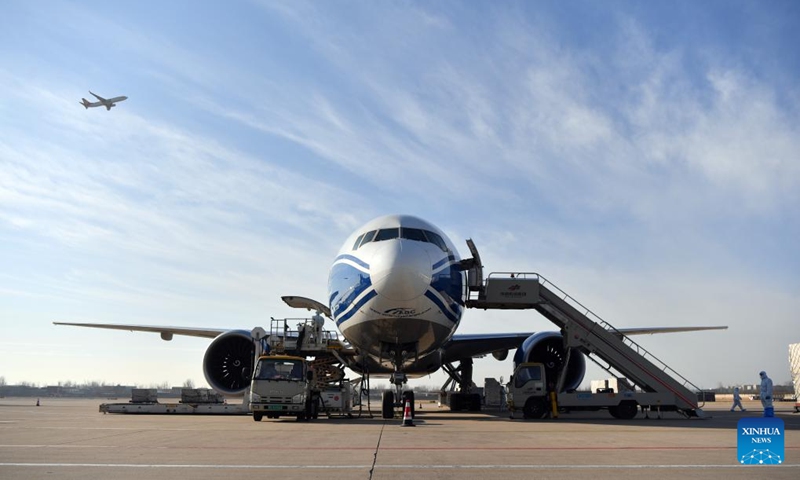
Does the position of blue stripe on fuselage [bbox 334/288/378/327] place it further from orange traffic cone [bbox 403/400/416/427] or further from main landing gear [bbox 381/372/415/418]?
orange traffic cone [bbox 403/400/416/427]

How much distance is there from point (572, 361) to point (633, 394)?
11.5 ft

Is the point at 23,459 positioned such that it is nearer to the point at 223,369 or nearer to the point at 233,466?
the point at 233,466

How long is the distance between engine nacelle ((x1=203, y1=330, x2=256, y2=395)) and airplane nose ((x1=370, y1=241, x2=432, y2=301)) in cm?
750

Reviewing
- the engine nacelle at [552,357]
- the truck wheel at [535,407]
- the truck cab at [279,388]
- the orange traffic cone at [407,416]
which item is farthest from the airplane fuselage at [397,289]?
the engine nacelle at [552,357]

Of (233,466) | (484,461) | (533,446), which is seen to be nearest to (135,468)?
(233,466)

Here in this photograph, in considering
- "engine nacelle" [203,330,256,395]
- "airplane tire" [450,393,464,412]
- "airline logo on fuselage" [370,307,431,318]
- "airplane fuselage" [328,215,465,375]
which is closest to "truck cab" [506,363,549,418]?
"airplane fuselage" [328,215,465,375]

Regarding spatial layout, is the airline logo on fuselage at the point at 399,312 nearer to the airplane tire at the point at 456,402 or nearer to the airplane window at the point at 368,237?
the airplane window at the point at 368,237

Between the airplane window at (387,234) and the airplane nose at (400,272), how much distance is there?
57 centimetres

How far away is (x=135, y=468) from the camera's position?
21.0 feet

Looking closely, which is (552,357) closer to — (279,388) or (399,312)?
(399,312)

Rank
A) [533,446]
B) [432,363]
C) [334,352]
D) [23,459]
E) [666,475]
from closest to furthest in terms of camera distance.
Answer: [666,475] → [23,459] → [533,446] → [334,352] → [432,363]

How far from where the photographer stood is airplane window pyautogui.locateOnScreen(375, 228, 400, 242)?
48.9 feet

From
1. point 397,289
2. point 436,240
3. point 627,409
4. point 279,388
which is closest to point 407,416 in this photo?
point 397,289

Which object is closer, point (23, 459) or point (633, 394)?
point (23, 459)
